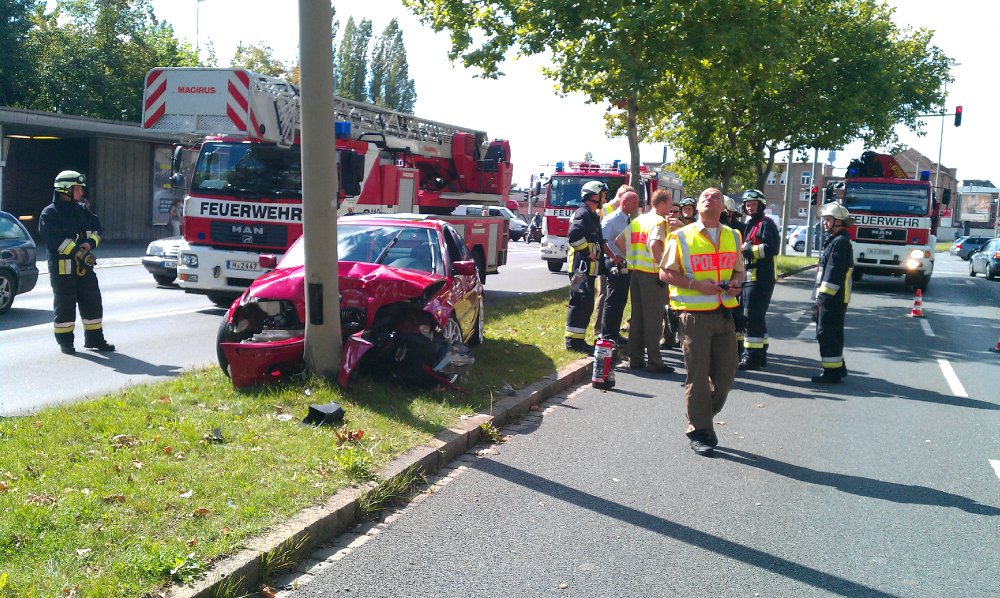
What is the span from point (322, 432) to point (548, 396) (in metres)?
3.05

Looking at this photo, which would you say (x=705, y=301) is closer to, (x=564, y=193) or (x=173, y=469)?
(x=173, y=469)

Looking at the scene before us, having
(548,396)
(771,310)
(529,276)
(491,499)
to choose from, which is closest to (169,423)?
(491,499)

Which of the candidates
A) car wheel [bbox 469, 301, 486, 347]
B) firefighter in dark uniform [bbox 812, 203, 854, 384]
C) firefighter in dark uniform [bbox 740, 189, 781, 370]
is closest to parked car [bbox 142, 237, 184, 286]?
car wheel [bbox 469, 301, 486, 347]

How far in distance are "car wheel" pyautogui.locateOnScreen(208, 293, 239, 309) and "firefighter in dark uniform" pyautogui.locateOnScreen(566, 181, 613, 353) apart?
5750mm

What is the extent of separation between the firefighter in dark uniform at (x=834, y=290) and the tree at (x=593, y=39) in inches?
225

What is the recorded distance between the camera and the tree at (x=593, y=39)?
14656 millimetres

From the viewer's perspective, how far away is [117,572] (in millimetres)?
3824

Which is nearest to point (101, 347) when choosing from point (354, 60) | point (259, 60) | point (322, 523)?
point (322, 523)

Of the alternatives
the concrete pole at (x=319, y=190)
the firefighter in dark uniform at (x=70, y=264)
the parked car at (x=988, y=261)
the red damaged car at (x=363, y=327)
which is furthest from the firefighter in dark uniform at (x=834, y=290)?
the parked car at (x=988, y=261)

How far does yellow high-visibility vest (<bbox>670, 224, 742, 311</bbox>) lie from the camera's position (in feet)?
21.9

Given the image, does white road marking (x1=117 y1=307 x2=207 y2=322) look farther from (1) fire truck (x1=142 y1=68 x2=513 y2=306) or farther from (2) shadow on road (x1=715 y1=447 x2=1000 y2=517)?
(2) shadow on road (x1=715 y1=447 x2=1000 y2=517)

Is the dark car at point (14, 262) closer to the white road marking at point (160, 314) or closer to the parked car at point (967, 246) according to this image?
the white road marking at point (160, 314)

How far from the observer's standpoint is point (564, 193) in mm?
24594

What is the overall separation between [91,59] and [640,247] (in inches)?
1259
